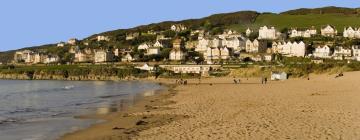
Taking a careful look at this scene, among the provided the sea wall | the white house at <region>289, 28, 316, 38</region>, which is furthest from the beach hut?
the white house at <region>289, 28, 316, 38</region>

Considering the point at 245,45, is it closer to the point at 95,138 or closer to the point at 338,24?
the point at 338,24

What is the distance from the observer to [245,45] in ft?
357

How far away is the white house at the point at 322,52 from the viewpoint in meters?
85.5

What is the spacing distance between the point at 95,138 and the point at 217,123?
4.21 m

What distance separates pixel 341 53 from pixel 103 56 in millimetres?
52697

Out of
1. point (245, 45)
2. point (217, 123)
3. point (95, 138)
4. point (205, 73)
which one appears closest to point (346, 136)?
point (217, 123)

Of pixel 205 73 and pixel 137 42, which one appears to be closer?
pixel 205 73

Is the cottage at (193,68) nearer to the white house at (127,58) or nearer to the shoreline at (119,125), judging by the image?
the white house at (127,58)

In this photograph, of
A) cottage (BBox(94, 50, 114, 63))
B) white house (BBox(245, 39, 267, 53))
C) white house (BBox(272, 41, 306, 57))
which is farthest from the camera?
cottage (BBox(94, 50, 114, 63))

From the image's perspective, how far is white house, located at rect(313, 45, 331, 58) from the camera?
3367 inches

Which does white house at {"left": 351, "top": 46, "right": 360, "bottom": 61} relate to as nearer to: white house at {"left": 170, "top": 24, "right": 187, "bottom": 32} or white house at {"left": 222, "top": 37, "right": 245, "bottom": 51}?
white house at {"left": 222, "top": 37, "right": 245, "bottom": 51}

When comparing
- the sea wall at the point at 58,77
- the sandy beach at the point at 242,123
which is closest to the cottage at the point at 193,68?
the sea wall at the point at 58,77

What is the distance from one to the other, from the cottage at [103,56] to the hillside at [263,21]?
22.2m

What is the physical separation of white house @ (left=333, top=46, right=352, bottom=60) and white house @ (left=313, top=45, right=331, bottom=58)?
1182 millimetres
